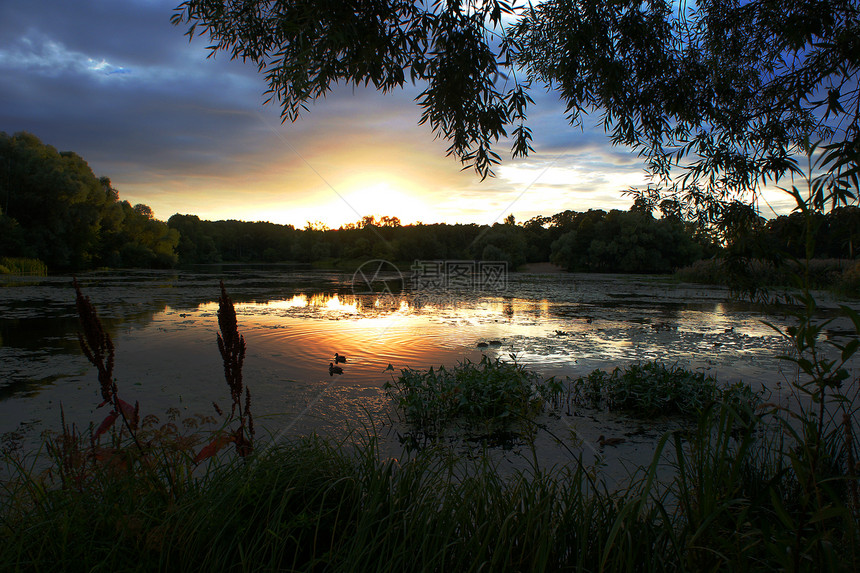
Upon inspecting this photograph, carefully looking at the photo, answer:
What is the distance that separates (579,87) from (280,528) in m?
4.66

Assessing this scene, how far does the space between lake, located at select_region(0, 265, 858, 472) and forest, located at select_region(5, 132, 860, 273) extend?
2.27 metres

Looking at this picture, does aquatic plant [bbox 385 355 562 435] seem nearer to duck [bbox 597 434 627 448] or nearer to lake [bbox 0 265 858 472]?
lake [bbox 0 265 858 472]

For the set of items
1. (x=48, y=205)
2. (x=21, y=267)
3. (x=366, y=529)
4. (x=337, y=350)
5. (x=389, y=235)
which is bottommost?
(x=337, y=350)

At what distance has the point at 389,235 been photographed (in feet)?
277

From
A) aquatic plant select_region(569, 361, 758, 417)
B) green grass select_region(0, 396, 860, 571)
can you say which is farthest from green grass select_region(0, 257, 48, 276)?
aquatic plant select_region(569, 361, 758, 417)

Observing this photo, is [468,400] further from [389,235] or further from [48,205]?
[389,235]

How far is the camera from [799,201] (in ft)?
5.09

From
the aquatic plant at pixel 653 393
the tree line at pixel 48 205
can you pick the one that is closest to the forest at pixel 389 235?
the tree line at pixel 48 205

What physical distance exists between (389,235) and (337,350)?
3023 inches

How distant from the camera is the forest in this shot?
5125 mm

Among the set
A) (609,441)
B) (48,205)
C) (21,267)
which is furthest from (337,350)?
(48,205)

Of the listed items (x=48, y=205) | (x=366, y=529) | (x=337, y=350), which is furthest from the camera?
(x=48, y=205)

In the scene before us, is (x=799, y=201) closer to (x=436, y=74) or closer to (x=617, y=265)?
(x=436, y=74)

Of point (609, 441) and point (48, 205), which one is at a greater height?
point (48, 205)
